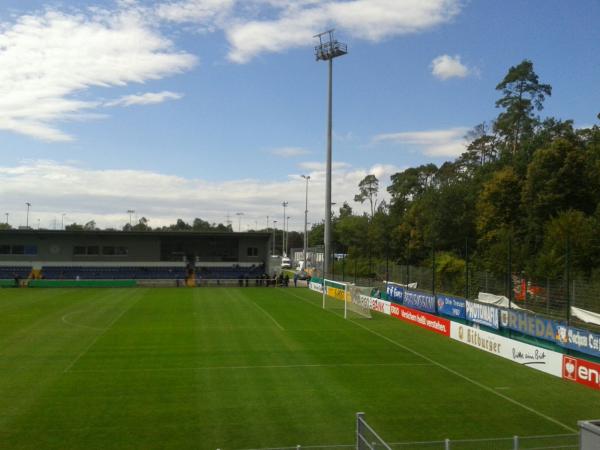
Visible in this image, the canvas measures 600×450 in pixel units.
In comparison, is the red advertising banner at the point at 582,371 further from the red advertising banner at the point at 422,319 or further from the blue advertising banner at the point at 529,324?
the red advertising banner at the point at 422,319

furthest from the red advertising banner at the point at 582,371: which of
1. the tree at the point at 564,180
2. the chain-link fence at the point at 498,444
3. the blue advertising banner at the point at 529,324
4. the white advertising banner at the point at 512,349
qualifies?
the tree at the point at 564,180

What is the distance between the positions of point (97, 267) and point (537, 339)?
211 feet

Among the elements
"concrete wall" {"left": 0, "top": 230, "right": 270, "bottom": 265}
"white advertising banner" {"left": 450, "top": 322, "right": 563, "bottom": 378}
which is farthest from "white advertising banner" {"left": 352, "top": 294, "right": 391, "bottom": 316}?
"concrete wall" {"left": 0, "top": 230, "right": 270, "bottom": 265}

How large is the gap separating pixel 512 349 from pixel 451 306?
9630mm

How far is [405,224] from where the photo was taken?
76.6m

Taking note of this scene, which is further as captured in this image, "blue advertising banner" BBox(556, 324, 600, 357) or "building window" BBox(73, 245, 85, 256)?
"building window" BBox(73, 245, 85, 256)

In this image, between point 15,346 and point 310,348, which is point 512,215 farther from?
point 15,346

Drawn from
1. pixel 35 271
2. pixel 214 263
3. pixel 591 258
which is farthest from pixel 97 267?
pixel 591 258

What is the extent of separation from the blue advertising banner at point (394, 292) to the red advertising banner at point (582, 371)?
20067mm

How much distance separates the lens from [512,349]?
2214cm

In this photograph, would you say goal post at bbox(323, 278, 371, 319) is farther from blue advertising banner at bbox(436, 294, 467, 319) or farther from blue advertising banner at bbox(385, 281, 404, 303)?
blue advertising banner at bbox(436, 294, 467, 319)

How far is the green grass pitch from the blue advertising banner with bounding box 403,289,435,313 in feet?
12.8

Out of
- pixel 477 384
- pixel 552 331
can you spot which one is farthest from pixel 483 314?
pixel 477 384

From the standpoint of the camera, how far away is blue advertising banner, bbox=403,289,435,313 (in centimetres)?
3441
